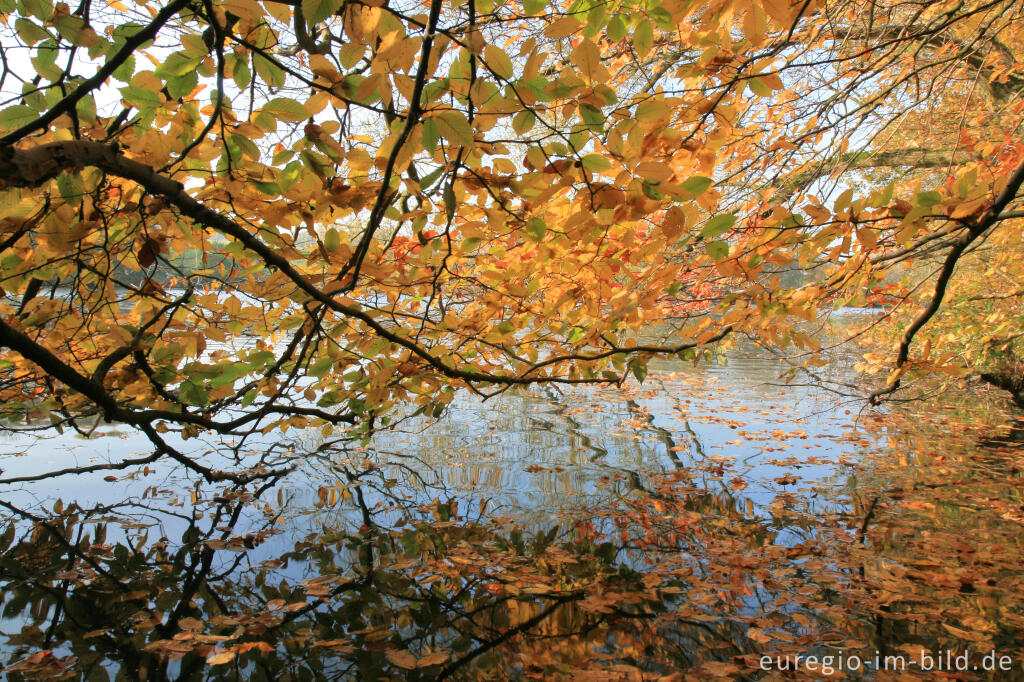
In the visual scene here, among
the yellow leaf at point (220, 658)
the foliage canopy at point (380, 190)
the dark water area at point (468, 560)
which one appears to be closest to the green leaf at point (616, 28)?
the foliage canopy at point (380, 190)

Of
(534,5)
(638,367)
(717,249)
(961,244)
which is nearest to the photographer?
(534,5)

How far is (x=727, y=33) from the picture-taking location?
4.77 ft

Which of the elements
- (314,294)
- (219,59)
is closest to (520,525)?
(314,294)

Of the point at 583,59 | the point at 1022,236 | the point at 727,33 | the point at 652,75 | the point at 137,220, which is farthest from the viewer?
the point at 1022,236

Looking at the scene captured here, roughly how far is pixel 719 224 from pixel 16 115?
1529mm

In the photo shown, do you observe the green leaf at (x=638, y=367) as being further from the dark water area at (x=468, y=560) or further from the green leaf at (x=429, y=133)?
the green leaf at (x=429, y=133)

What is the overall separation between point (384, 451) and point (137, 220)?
380cm

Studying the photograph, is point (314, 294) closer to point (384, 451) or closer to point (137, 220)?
point (137, 220)

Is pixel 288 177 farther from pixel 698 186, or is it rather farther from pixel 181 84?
pixel 698 186

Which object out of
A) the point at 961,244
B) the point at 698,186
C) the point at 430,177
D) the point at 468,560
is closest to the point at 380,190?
the point at 430,177

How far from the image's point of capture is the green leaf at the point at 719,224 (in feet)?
4.10

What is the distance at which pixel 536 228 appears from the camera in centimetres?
140

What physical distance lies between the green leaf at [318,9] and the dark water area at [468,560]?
6.95 feet

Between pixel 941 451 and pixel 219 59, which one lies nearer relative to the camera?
pixel 219 59
